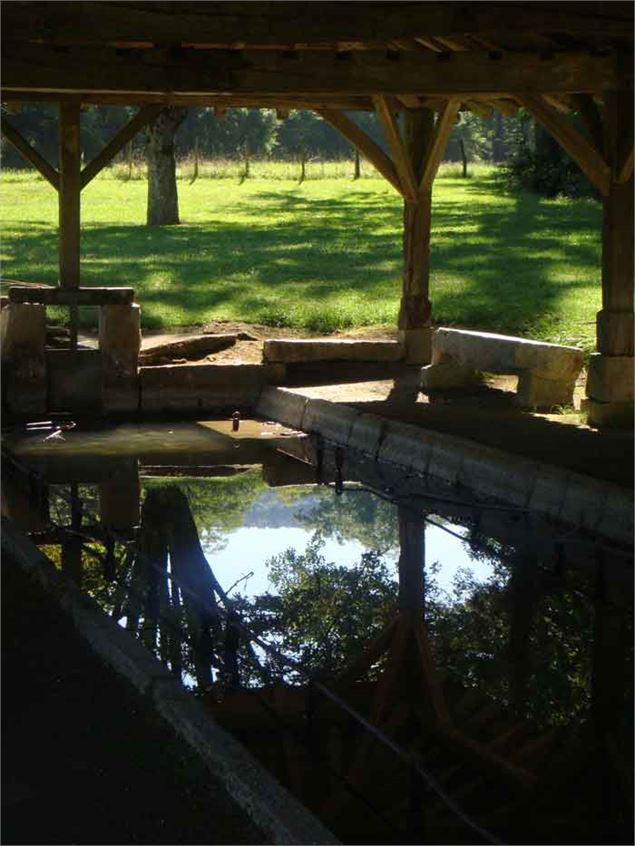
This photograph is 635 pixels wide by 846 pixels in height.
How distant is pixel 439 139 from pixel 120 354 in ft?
12.9

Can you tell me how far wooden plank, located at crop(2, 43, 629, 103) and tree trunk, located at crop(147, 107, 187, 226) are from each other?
17531 mm

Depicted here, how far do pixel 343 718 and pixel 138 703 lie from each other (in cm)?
124

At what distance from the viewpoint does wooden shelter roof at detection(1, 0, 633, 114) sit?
10.2 m

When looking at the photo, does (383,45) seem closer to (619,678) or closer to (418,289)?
(418,289)

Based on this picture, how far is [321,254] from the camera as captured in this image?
81.7ft

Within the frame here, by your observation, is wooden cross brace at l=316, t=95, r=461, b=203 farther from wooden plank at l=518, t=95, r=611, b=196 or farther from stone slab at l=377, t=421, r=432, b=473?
stone slab at l=377, t=421, r=432, b=473

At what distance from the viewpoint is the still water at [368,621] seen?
21.5 feet

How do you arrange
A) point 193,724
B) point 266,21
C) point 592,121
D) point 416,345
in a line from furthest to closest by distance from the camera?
point 416,345
point 592,121
point 266,21
point 193,724

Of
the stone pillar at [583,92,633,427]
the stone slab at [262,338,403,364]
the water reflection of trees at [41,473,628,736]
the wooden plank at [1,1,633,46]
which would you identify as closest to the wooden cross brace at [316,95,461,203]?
the stone slab at [262,338,403,364]

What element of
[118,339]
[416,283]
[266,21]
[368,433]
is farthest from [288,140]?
[266,21]

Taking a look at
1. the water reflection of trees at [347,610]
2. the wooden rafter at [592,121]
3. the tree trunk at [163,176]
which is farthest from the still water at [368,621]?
the tree trunk at [163,176]

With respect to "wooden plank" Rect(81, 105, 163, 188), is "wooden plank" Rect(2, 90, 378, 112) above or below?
above

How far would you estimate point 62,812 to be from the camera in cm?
536

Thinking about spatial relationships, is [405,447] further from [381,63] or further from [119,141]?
[119,141]
